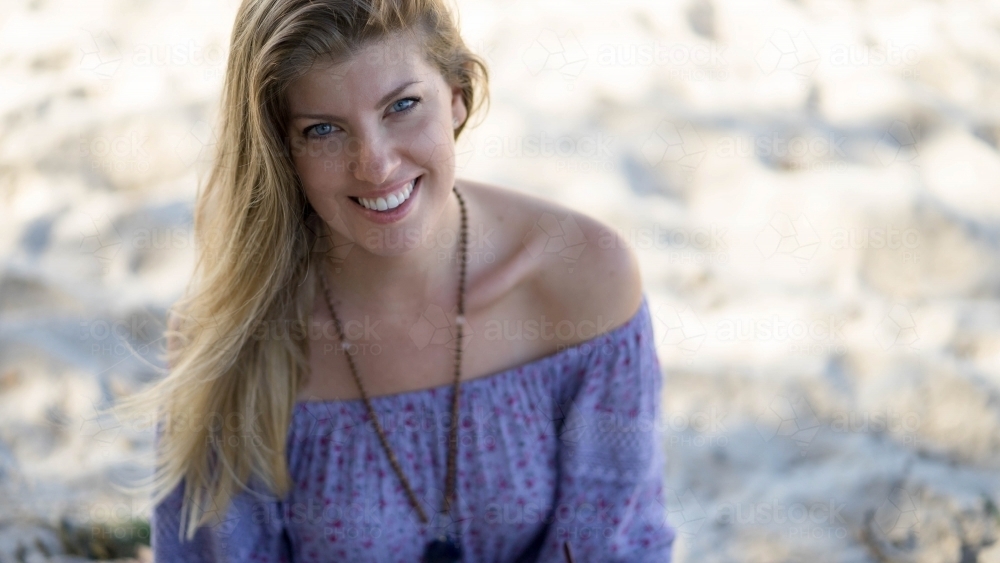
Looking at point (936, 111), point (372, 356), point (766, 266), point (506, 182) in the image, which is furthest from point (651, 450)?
point (936, 111)

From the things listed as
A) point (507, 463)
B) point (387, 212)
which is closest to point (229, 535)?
point (507, 463)

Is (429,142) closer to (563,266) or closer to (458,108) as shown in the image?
(458,108)

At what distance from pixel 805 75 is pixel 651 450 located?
5.00ft

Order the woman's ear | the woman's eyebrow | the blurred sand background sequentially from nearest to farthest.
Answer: the woman's eyebrow → the woman's ear → the blurred sand background

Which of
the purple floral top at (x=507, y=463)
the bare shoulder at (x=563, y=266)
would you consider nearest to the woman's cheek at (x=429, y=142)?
the bare shoulder at (x=563, y=266)

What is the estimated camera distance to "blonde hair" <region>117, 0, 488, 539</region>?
114 centimetres

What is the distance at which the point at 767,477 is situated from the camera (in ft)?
5.64

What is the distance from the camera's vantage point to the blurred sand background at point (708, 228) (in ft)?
5.58

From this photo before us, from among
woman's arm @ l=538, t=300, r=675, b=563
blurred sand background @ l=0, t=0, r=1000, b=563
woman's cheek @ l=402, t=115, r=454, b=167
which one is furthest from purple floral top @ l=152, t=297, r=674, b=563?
woman's cheek @ l=402, t=115, r=454, b=167

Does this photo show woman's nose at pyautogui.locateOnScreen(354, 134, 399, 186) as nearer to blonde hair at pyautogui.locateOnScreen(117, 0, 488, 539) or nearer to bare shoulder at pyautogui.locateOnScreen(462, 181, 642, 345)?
blonde hair at pyautogui.locateOnScreen(117, 0, 488, 539)

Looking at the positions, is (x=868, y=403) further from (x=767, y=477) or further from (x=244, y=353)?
(x=244, y=353)

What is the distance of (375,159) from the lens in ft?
3.51

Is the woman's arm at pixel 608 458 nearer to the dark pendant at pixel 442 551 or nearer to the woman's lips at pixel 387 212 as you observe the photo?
the dark pendant at pixel 442 551

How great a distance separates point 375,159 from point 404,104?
0.07 meters
